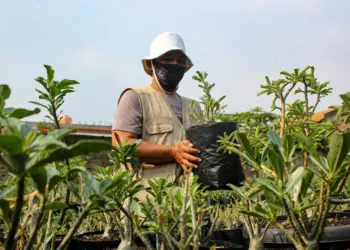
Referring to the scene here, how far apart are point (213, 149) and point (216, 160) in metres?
0.06

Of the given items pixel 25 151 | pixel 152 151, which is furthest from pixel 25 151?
pixel 152 151

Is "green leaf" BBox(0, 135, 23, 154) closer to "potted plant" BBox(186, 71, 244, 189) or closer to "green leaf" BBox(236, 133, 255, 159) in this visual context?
"green leaf" BBox(236, 133, 255, 159)

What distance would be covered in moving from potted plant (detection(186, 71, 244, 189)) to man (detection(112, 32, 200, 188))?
311 millimetres

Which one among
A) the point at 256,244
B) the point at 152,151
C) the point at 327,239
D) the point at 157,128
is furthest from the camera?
the point at 157,128

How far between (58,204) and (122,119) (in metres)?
2.03

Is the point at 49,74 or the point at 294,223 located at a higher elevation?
the point at 49,74

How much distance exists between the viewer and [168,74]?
2781 mm

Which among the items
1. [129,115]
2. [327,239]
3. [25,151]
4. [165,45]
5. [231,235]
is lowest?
[231,235]

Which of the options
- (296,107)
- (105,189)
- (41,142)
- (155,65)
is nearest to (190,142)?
(155,65)

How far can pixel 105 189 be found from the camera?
603 mm

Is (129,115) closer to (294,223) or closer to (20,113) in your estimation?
(294,223)

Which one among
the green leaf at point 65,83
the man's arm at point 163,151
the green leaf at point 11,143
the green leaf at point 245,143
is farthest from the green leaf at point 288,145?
the man's arm at point 163,151

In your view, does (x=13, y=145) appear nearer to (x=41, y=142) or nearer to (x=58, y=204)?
(x=41, y=142)

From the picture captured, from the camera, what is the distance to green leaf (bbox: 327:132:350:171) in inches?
25.3
